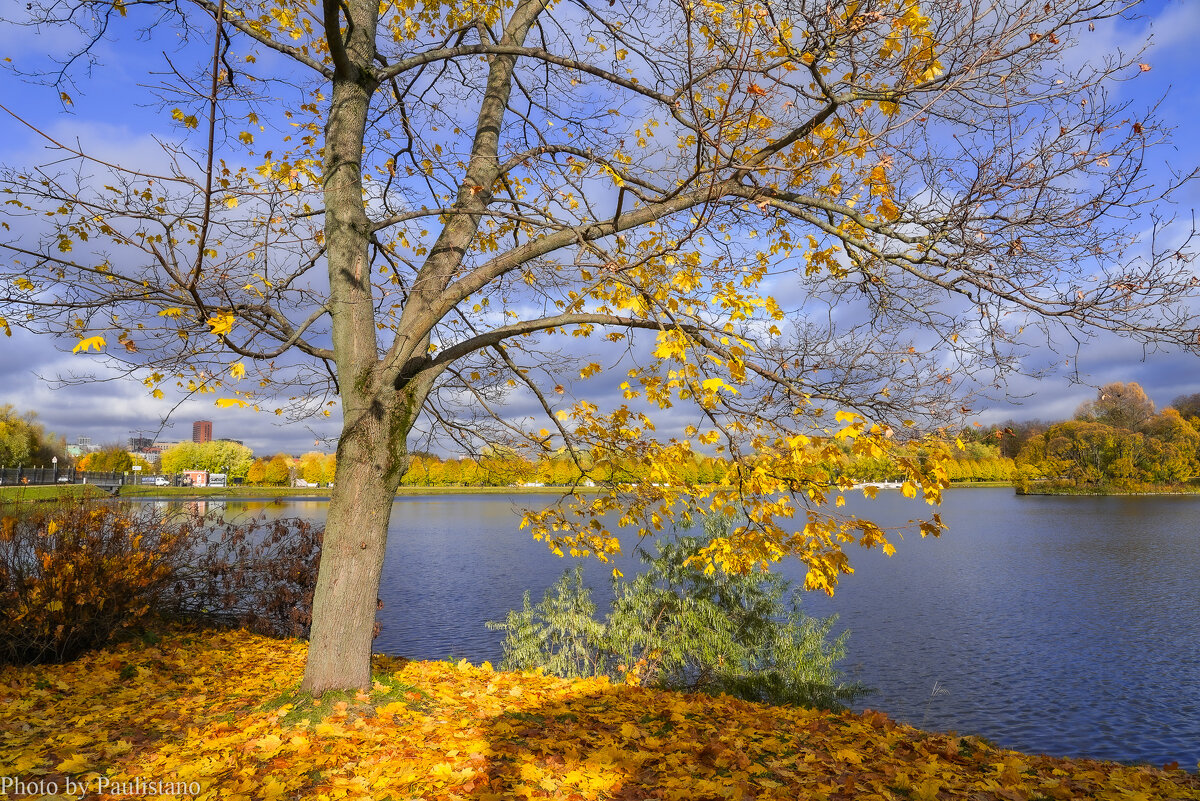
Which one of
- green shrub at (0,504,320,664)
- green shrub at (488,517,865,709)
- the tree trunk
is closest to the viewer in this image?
the tree trunk

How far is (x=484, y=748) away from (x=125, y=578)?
222 inches

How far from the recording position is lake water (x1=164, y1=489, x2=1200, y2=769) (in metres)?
9.69

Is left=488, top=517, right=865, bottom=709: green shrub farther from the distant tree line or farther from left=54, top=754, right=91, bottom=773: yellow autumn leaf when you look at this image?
the distant tree line

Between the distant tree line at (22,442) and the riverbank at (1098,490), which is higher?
the distant tree line at (22,442)

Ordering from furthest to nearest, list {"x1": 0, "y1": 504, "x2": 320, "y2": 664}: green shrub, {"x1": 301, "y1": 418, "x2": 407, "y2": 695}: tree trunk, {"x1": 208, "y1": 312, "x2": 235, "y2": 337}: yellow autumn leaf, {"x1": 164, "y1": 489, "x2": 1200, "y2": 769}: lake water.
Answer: {"x1": 164, "y1": 489, "x2": 1200, "y2": 769}: lake water
{"x1": 0, "y1": 504, "x2": 320, "y2": 664}: green shrub
{"x1": 301, "y1": 418, "x2": 407, "y2": 695}: tree trunk
{"x1": 208, "y1": 312, "x2": 235, "y2": 337}: yellow autumn leaf

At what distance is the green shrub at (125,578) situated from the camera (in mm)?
6797

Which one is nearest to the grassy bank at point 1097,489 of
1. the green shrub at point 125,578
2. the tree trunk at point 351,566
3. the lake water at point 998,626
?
the lake water at point 998,626

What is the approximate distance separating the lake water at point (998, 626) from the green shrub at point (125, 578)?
297cm

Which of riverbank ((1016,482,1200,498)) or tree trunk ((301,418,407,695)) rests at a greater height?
tree trunk ((301,418,407,695))

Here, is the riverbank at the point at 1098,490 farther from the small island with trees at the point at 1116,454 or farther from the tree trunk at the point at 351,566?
the tree trunk at the point at 351,566

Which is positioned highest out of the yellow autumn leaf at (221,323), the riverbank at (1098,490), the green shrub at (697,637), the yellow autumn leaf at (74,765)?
the yellow autumn leaf at (221,323)

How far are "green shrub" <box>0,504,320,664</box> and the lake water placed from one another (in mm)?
2973

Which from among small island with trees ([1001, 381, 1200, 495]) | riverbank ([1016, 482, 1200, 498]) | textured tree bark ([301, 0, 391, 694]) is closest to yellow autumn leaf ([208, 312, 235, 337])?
textured tree bark ([301, 0, 391, 694])

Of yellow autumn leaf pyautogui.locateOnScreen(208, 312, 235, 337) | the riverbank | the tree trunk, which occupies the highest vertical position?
yellow autumn leaf pyautogui.locateOnScreen(208, 312, 235, 337)
